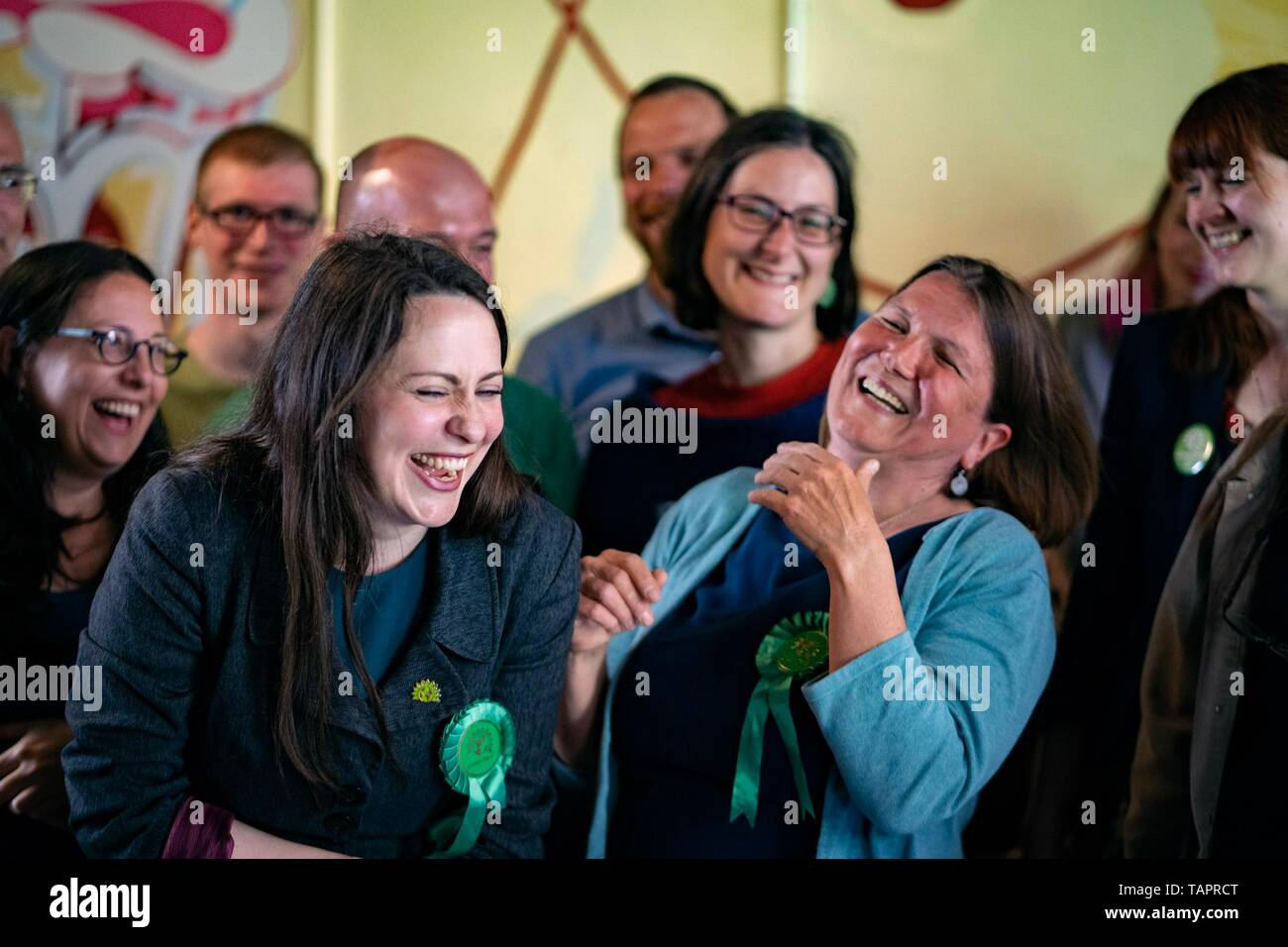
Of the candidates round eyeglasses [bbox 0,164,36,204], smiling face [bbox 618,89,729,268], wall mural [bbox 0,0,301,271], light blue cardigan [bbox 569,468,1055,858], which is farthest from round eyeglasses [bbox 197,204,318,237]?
light blue cardigan [bbox 569,468,1055,858]

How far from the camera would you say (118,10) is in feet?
10.2

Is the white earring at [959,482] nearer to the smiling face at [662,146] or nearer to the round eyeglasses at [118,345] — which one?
the smiling face at [662,146]

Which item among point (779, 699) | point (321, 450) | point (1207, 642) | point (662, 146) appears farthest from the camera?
point (662, 146)

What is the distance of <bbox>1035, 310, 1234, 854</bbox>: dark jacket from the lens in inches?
92.0

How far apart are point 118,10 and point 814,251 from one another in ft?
5.83

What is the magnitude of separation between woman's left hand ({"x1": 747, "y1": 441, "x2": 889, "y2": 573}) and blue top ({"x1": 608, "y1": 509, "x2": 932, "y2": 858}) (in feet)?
0.38

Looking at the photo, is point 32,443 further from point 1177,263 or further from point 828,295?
point 1177,263

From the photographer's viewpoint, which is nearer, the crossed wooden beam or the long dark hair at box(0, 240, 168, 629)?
the long dark hair at box(0, 240, 168, 629)

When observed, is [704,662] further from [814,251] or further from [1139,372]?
[1139,372]

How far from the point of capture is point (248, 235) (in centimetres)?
273

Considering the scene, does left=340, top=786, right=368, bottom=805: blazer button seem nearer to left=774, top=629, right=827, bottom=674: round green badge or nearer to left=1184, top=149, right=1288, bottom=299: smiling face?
left=774, top=629, right=827, bottom=674: round green badge

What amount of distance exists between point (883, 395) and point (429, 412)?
0.70 metres

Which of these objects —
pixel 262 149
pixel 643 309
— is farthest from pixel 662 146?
pixel 262 149
